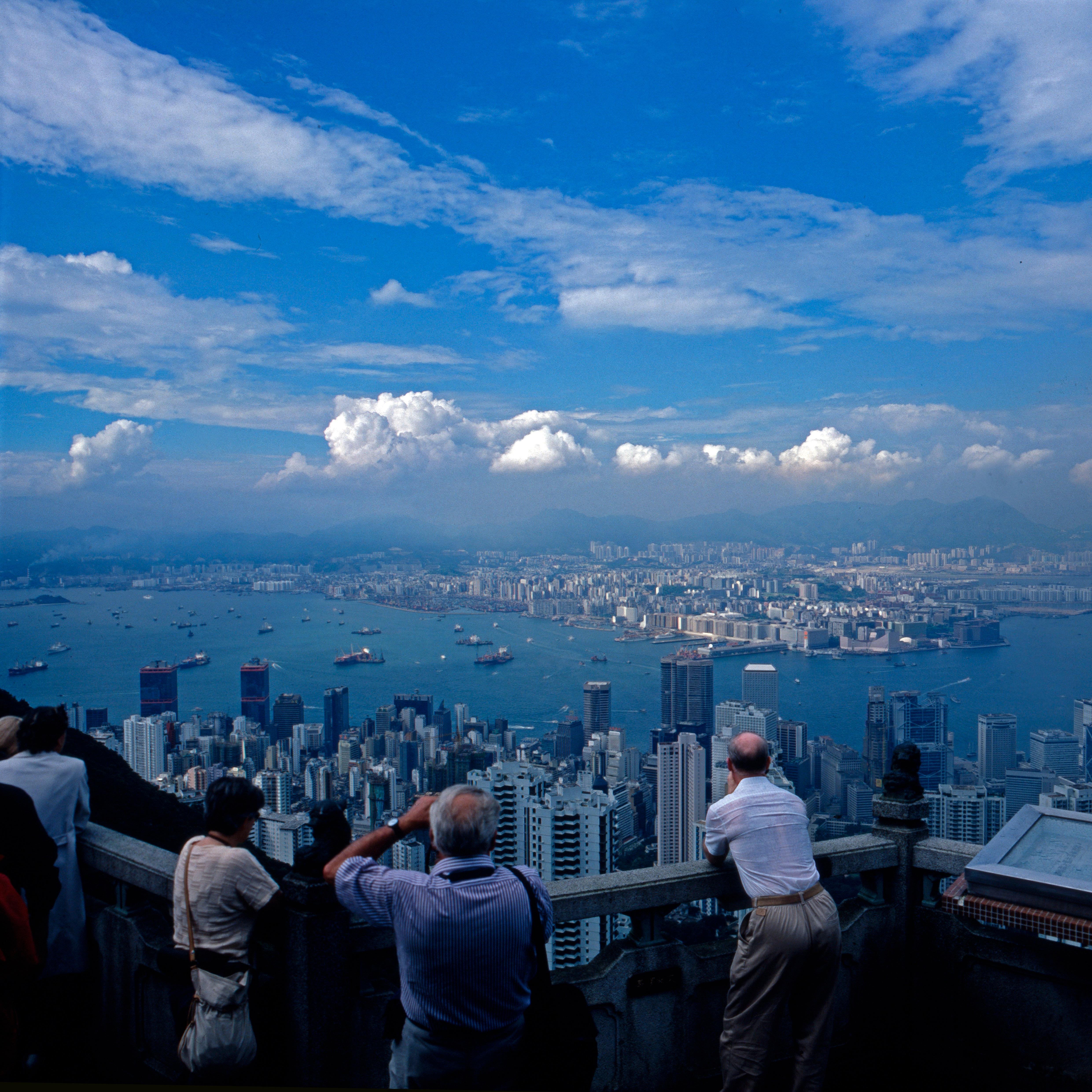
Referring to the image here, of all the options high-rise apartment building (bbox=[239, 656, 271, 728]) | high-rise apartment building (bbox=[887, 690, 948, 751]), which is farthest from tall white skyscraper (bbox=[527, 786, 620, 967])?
high-rise apartment building (bbox=[239, 656, 271, 728])

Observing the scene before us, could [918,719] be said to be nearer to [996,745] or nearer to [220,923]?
[996,745]

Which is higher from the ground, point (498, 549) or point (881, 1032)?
point (498, 549)

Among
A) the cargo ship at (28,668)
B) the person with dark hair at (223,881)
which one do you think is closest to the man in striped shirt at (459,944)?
the person with dark hair at (223,881)

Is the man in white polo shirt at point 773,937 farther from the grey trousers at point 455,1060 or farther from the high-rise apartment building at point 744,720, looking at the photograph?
the high-rise apartment building at point 744,720

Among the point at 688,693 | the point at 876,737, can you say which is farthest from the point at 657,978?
the point at 688,693

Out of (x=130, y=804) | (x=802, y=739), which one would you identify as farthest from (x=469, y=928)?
(x=802, y=739)

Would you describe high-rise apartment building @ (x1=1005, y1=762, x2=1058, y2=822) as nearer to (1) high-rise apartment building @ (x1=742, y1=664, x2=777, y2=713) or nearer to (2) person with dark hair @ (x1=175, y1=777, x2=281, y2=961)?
(2) person with dark hair @ (x1=175, y1=777, x2=281, y2=961)

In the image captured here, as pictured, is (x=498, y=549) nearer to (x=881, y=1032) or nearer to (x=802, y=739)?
(x=802, y=739)
